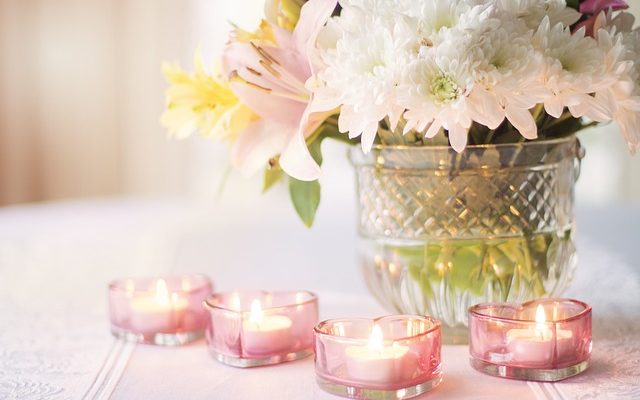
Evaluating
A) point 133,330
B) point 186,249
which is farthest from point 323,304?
point 186,249

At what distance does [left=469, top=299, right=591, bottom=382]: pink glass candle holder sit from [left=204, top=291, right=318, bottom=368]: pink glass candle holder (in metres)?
0.17

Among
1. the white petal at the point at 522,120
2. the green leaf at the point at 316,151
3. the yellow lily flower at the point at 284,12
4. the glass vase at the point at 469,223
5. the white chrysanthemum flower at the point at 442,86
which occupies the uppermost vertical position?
the yellow lily flower at the point at 284,12

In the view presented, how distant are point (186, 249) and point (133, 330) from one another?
57cm

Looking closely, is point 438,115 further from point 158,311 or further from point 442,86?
point 158,311

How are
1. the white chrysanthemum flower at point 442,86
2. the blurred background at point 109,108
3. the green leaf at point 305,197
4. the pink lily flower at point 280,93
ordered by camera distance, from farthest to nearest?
the blurred background at point 109,108 < the green leaf at point 305,197 < the pink lily flower at point 280,93 < the white chrysanthemum flower at point 442,86

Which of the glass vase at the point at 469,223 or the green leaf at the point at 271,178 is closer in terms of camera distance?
the glass vase at the point at 469,223

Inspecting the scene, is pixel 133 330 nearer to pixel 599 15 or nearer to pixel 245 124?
pixel 245 124

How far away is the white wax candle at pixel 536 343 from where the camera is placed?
0.72m

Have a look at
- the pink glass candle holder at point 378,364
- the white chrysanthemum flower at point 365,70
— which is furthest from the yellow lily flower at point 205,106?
the pink glass candle holder at point 378,364

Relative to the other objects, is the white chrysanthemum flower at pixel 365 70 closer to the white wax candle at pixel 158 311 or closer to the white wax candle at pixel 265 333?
the white wax candle at pixel 265 333

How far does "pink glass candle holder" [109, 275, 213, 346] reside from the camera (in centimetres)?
92

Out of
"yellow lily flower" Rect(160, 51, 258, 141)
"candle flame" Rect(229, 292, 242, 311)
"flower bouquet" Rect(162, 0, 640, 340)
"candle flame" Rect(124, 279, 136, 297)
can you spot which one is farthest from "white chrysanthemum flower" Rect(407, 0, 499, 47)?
"candle flame" Rect(124, 279, 136, 297)

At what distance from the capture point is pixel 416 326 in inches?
29.6

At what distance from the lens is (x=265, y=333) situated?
0.81m
